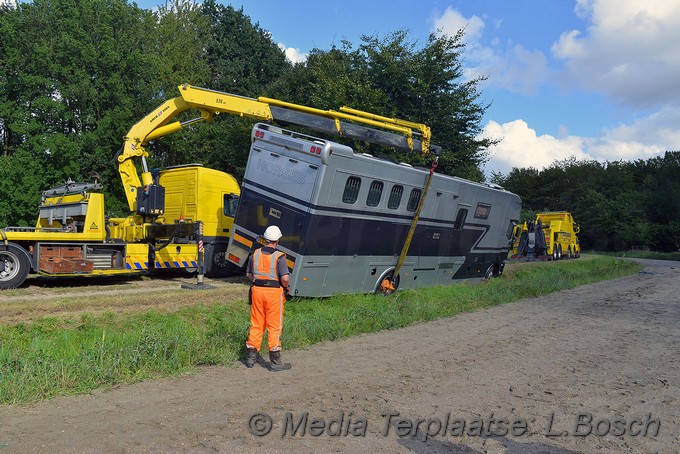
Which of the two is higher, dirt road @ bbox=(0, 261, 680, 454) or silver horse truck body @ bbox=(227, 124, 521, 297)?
silver horse truck body @ bbox=(227, 124, 521, 297)

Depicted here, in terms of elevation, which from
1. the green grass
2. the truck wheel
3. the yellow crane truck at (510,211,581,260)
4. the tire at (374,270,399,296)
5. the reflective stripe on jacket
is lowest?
the truck wheel

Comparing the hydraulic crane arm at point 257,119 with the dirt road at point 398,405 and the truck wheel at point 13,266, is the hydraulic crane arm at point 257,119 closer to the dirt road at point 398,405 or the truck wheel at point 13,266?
the truck wheel at point 13,266

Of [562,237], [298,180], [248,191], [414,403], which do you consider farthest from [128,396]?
[562,237]

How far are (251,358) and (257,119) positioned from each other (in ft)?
30.0

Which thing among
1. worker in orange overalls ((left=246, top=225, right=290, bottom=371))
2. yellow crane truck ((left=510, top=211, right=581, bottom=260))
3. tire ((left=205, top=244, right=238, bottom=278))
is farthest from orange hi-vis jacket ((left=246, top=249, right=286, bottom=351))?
yellow crane truck ((left=510, top=211, right=581, bottom=260))

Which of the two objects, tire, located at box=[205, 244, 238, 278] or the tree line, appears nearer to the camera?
tire, located at box=[205, 244, 238, 278]

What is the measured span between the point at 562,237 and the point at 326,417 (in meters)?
32.8

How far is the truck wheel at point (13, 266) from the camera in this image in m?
11.8

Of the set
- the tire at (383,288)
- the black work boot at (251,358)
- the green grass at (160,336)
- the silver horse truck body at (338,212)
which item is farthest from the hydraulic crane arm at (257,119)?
the black work boot at (251,358)

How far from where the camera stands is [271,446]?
416 cm

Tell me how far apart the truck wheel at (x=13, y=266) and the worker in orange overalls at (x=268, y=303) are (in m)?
7.91

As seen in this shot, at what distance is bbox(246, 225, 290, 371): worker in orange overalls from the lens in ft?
21.3

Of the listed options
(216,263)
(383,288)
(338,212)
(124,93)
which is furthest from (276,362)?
(124,93)

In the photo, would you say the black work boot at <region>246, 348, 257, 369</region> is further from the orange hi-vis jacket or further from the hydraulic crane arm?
the hydraulic crane arm
